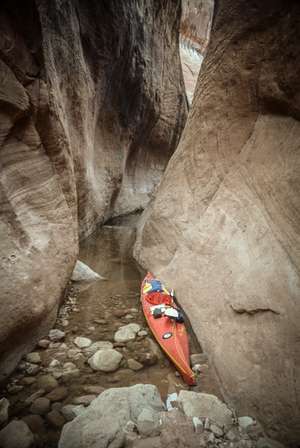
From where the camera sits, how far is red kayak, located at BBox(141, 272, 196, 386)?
2465mm

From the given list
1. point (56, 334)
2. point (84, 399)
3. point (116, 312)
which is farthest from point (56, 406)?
point (116, 312)

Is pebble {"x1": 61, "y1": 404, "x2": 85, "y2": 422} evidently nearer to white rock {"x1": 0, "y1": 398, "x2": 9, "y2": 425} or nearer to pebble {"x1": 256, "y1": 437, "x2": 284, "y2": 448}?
white rock {"x1": 0, "y1": 398, "x2": 9, "y2": 425}

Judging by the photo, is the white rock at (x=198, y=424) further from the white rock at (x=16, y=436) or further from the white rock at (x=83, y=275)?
the white rock at (x=83, y=275)

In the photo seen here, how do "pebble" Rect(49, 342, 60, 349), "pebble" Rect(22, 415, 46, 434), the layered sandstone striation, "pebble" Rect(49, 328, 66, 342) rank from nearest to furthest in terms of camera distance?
"pebble" Rect(22, 415, 46, 434)
"pebble" Rect(49, 342, 60, 349)
"pebble" Rect(49, 328, 66, 342)
the layered sandstone striation

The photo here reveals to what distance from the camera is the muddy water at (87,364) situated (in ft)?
6.55

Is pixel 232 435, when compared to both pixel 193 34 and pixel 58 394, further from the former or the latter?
pixel 193 34

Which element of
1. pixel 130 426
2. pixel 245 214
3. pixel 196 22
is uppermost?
pixel 196 22

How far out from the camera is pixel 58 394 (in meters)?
2.12

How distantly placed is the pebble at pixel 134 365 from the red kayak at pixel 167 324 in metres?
0.30

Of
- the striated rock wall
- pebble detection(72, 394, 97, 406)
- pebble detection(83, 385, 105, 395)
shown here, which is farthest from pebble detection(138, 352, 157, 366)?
the striated rock wall

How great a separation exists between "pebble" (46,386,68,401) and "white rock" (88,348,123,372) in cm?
34

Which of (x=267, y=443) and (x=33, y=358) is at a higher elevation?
(x=267, y=443)

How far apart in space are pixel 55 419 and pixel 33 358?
70cm

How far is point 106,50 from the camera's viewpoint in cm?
651
